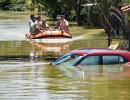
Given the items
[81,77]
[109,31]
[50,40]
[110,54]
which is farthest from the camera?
[50,40]

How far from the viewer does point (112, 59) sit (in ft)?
60.3

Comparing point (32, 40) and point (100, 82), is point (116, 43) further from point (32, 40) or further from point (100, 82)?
point (32, 40)

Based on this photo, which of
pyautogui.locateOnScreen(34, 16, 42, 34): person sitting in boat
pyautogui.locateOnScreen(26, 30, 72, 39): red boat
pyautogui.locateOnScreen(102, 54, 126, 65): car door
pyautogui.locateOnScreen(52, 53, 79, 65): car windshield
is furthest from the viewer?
pyautogui.locateOnScreen(34, 16, 42, 34): person sitting in boat

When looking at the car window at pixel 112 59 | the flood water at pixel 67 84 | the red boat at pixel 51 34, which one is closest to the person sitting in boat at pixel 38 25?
the red boat at pixel 51 34

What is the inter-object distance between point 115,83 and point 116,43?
501 inches

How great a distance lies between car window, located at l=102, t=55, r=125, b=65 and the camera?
18.3 meters

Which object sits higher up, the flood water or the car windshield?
the flood water

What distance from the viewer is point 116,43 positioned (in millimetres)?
26281

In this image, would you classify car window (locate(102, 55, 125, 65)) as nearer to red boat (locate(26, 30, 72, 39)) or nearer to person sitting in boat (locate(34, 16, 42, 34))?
red boat (locate(26, 30, 72, 39))

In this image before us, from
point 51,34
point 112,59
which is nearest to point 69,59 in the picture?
point 112,59

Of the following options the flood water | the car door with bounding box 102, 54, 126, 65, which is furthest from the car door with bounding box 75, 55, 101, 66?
the flood water

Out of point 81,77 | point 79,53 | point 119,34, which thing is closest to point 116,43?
point 119,34

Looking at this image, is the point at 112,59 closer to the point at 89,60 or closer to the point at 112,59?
the point at 112,59

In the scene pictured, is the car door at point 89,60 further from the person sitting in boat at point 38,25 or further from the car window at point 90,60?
the person sitting in boat at point 38,25
